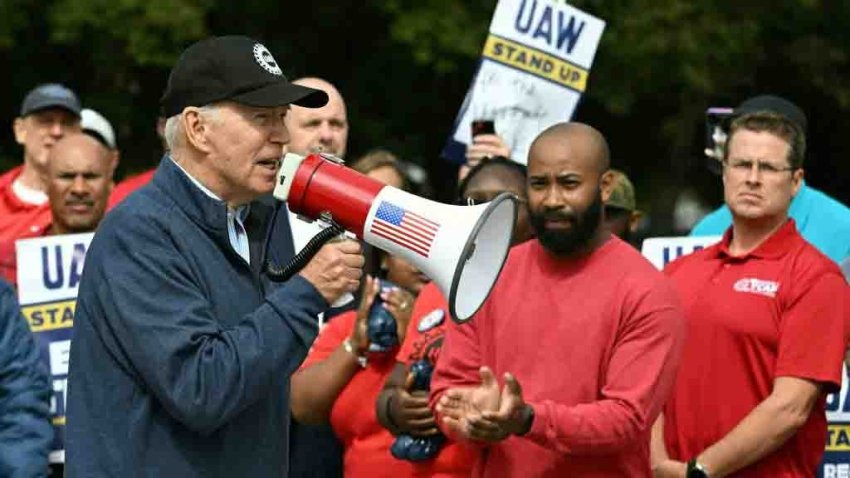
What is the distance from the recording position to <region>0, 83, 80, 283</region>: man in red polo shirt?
354 inches

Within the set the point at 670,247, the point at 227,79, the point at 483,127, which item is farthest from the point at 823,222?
the point at 227,79

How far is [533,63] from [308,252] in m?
4.21

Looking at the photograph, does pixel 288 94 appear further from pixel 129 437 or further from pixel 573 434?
pixel 573 434

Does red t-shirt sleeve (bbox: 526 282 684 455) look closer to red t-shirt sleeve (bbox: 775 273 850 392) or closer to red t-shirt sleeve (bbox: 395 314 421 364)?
red t-shirt sleeve (bbox: 775 273 850 392)

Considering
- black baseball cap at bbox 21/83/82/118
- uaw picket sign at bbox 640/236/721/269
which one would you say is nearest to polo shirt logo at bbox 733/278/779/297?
uaw picket sign at bbox 640/236/721/269

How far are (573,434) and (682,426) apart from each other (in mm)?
1141

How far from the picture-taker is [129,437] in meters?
4.70

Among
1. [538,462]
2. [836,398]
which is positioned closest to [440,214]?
[538,462]

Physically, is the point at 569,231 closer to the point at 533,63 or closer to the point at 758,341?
the point at 758,341

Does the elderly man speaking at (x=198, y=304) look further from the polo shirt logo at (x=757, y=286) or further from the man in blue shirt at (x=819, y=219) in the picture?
the man in blue shirt at (x=819, y=219)

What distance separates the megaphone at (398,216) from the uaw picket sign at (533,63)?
3.89 m

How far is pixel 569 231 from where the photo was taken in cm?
596

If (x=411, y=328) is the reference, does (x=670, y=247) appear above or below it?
above

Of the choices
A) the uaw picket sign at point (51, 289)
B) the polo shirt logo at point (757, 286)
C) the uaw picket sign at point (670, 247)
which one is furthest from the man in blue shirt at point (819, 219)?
the uaw picket sign at point (51, 289)
